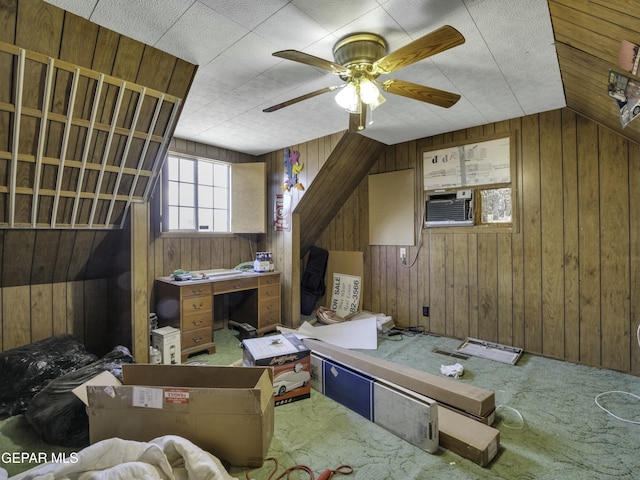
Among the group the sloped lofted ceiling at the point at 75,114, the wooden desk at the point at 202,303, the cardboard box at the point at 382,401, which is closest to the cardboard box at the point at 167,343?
the wooden desk at the point at 202,303

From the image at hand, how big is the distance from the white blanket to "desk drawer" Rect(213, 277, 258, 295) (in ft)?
6.14

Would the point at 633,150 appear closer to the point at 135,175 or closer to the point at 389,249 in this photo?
the point at 389,249

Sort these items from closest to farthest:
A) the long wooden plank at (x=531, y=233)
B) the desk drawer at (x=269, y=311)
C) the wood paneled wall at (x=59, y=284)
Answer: the wood paneled wall at (x=59, y=284), the long wooden plank at (x=531, y=233), the desk drawer at (x=269, y=311)

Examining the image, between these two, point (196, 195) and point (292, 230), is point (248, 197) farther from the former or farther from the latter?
point (292, 230)

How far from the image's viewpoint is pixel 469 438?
5.41ft

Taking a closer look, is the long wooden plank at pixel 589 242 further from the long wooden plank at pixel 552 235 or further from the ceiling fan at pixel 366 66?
the ceiling fan at pixel 366 66

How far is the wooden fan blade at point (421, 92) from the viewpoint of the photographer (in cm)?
179

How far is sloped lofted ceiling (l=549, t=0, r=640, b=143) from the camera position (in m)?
1.21

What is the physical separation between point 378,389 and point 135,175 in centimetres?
228

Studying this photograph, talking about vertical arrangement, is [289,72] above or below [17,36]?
above

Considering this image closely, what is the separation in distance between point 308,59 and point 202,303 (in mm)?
2379

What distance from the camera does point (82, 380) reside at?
1.91m

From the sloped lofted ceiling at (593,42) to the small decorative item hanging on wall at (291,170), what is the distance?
2.48 metres

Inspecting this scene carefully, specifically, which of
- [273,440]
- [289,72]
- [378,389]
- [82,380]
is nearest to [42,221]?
[82,380]
